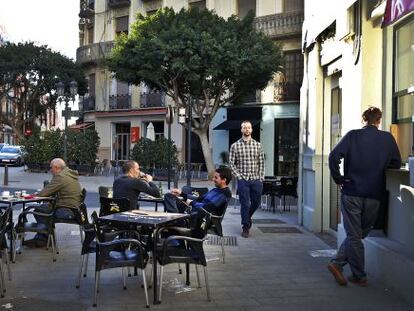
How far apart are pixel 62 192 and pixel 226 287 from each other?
314 cm

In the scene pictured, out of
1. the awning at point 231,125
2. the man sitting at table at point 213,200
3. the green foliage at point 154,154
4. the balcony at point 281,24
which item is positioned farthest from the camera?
the awning at point 231,125

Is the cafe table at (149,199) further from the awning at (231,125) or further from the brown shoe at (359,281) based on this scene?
the awning at (231,125)

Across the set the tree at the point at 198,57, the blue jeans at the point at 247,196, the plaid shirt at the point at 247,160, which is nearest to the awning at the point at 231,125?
the tree at the point at 198,57

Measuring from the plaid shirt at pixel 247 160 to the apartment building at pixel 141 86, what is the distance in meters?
20.0

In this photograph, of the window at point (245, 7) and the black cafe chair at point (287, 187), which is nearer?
the black cafe chair at point (287, 187)

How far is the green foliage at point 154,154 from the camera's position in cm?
2559

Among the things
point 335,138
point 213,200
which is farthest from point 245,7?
point 213,200

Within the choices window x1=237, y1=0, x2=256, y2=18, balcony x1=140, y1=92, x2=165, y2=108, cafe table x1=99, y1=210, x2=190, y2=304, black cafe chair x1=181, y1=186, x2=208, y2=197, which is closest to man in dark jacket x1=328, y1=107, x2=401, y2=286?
cafe table x1=99, y1=210, x2=190, y2=304

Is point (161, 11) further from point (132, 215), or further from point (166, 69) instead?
point (132, 215)

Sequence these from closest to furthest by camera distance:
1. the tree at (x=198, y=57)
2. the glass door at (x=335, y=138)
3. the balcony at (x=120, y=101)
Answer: the glass door at (x=335, y=138), the tree at (x=198, y=57), the balcony at (x=120, y=101)

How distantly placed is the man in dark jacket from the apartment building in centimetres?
2341

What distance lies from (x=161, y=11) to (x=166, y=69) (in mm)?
3283

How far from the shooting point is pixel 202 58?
941 inches

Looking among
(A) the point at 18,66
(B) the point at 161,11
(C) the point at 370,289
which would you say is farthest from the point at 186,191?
(A) the point at 18,66
